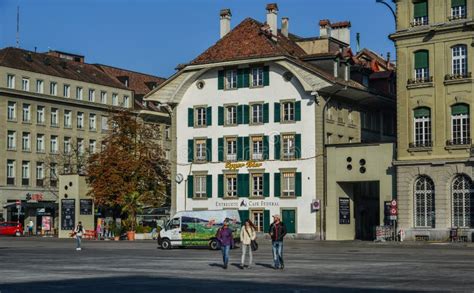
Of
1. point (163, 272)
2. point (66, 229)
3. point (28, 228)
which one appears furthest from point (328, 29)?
point (163, 272)

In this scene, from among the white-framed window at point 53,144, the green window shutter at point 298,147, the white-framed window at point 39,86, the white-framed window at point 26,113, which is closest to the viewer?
the green window shutter at point 298,147

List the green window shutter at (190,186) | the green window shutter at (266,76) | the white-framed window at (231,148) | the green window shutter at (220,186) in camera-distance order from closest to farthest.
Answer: the green window shutter at (266,76), the green window shutter at (220,186), the white-framed window at (231,148), the green window shutter at (190,186)

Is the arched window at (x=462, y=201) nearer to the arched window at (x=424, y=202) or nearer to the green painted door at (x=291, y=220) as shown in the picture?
the arched window at (x=424, y=202)

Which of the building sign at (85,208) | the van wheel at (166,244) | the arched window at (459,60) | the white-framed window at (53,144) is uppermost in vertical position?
the arched window at (459,60)

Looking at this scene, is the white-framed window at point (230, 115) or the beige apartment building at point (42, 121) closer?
the white-framed window at point (230, 115)

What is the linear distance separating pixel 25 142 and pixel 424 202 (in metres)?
54.0

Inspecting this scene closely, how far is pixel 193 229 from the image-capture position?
55062 mm

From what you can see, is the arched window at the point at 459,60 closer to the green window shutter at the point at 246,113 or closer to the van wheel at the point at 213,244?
the green window shutter at the point at 246,113

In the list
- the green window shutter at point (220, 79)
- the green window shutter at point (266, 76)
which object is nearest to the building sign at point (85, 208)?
the green window shutter at point (220, 79)

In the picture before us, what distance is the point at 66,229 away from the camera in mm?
82688

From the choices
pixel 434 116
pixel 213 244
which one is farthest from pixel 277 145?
pixel 213 244

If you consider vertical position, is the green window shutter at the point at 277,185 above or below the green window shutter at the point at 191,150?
Answer: below

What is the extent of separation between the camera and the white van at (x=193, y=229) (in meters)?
54.7

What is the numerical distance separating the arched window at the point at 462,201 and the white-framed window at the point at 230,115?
66.1 feet
